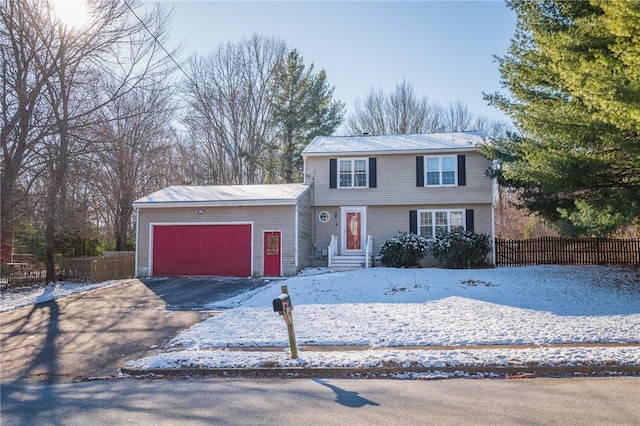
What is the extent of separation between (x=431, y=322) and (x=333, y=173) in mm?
11948

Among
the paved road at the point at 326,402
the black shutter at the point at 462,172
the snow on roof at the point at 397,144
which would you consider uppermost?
the snow on roof at the point at 397,144

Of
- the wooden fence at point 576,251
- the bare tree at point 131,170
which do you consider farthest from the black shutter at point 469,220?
the bare tree at point 131,170

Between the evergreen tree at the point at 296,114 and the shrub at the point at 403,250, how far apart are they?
51.9 feet

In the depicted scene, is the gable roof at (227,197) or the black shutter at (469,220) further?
the black shutter at (469,220)

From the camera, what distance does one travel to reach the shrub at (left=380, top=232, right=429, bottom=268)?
19.1 meters

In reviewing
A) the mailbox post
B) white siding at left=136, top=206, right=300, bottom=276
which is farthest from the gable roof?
the mailbox post

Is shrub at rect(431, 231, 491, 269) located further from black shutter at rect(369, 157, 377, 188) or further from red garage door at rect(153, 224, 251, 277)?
red garage door at rect(153, 224, 251, 277)

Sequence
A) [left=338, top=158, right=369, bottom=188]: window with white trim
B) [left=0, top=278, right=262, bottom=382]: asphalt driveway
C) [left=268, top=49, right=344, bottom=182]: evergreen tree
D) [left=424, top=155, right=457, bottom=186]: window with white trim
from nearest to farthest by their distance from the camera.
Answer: [left=0, top=278, right=262, bottom=382]: asphalt driveway < [left=424, top=155, right=457, bottom=186]: window with white trim < [left=338, top=158, right=369, bottom=188]: window with white trim < [left=268, top=49, right=344, bottom=182]: evergreen tree

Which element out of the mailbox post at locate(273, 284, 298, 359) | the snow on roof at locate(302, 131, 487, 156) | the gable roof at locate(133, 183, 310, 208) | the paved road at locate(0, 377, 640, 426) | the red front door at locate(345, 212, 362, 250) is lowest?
the paved road at locate(0, 377, 640, 426)

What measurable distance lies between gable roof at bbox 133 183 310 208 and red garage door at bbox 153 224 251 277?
949 mm

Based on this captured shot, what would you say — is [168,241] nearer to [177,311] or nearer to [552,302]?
[177,311]

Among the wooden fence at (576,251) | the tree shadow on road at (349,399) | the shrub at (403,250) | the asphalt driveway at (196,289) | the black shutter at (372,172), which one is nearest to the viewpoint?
the tree shadow on road at (349,399)

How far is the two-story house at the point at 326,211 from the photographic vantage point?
19.0 metres

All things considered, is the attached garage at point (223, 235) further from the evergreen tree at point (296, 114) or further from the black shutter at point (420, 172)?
the evergreen tree at point (296, 114)
